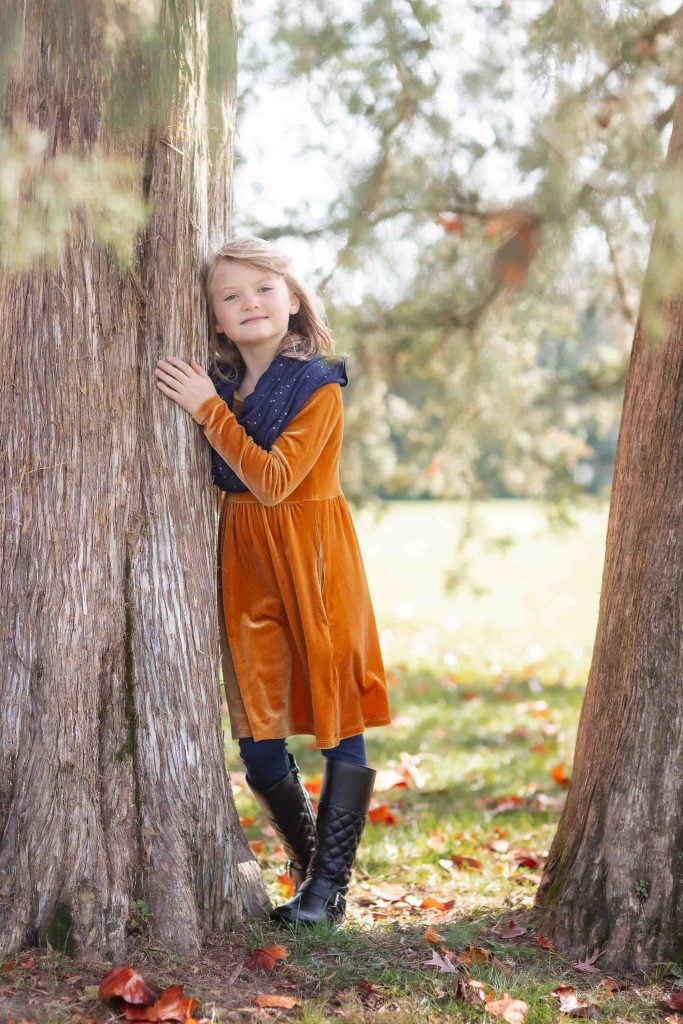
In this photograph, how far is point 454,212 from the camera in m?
5.64

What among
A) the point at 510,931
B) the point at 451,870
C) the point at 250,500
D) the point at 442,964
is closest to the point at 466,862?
the point at 451,870

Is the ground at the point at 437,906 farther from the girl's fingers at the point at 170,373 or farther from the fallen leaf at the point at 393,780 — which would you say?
the girl's fingers at the point at 170,373

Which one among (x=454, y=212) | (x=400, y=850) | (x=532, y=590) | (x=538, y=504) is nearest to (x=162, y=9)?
(x=400, y=850)

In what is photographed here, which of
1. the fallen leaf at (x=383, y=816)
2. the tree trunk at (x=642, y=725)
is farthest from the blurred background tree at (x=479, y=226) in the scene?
the fallen leaf at (x=383, y=816)

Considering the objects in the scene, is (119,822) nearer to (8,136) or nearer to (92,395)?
(92,395)

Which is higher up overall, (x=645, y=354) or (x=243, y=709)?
(x=645, y=354)

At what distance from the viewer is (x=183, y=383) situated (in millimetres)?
2717

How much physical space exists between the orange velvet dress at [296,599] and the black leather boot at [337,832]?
0.43 feet

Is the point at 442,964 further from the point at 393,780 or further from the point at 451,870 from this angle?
the point at 393,780

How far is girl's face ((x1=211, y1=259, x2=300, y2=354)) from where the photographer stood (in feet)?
→ 9.51

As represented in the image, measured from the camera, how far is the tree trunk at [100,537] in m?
2.53

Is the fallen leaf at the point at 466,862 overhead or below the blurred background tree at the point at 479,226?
below

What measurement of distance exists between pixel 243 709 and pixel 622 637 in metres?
1.07

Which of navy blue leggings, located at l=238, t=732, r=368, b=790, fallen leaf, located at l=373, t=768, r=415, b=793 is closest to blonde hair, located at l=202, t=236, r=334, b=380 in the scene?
navy blue leggings, located at l=238, t=732, r=368, b=790
